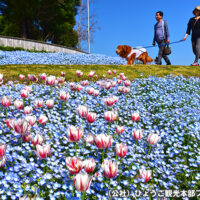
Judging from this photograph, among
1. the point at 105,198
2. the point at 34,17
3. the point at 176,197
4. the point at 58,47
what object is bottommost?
the point at 176,197

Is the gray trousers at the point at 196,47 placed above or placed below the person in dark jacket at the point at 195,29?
below

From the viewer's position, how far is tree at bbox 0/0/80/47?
29281 millimetres

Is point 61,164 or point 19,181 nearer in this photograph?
point 19,181

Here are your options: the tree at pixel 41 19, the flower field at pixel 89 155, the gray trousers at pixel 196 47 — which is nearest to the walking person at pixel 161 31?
the gray trousers at pixel 196 47

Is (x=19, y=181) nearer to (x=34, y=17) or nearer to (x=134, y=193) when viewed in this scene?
(x=134, y=193)

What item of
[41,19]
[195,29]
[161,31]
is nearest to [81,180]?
[161,31]

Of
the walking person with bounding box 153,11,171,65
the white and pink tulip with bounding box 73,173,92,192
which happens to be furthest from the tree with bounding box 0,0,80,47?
the white and pink tulip with bounding box 73,173,92,192

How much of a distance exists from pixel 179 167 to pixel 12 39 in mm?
24305

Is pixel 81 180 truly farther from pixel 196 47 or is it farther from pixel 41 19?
pixel 41 19

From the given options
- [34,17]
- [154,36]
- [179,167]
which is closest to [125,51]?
[154,36]

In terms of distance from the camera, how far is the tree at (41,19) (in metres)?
29.3

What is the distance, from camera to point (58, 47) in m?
28.4

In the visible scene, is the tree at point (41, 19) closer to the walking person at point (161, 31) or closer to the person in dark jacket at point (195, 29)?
the walking person at point (161, 31)

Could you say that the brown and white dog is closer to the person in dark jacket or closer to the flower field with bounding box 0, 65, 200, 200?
the person in dark jacket
